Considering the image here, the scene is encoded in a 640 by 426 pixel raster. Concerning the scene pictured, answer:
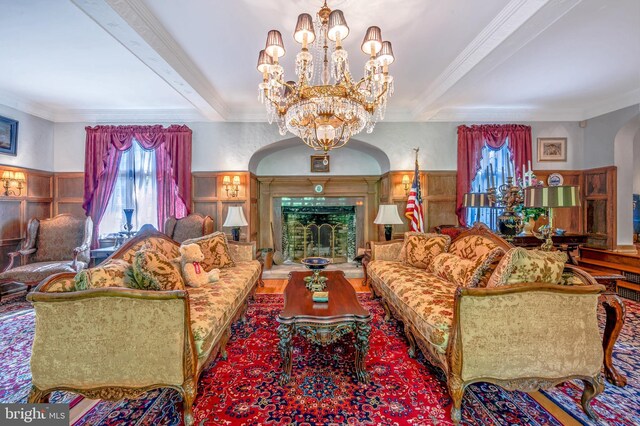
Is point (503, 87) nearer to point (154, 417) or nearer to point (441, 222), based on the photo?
point (441, 222)

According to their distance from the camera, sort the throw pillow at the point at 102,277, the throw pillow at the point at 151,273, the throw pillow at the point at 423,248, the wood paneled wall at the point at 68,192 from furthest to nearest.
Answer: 1. the wood paneled wall at the point at 68,192
2. the throw pillow at the point at 423,248
3. the throw pillow at the point at 151,273
4. the throw pillow at the point at 102,277

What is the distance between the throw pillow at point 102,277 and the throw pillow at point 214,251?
143 cm

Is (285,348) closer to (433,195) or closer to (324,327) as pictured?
(324,327)

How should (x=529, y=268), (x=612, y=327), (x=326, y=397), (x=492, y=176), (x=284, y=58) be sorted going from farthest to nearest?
(x=492, y=176) → (x=284, y=58) → (x=612, y=327) → (x=326, y=397) → (x=529, y=268)

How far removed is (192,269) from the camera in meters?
2.84

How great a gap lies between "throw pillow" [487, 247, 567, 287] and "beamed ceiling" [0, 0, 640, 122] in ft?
6.45

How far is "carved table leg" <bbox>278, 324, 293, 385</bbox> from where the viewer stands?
2113mm

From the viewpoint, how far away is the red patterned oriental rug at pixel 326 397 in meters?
1.77

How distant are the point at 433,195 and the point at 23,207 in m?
7.14

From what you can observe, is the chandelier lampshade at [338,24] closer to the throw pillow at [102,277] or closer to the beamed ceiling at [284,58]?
the beamed ceiling at [284,58]

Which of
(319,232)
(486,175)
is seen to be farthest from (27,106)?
(486,175)

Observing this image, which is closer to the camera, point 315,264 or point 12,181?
point 315,264

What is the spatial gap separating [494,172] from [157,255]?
18.3ft

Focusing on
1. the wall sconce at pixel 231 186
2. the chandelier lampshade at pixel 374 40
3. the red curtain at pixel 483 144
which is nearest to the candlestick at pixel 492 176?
the red curtain at pixel 483 144
